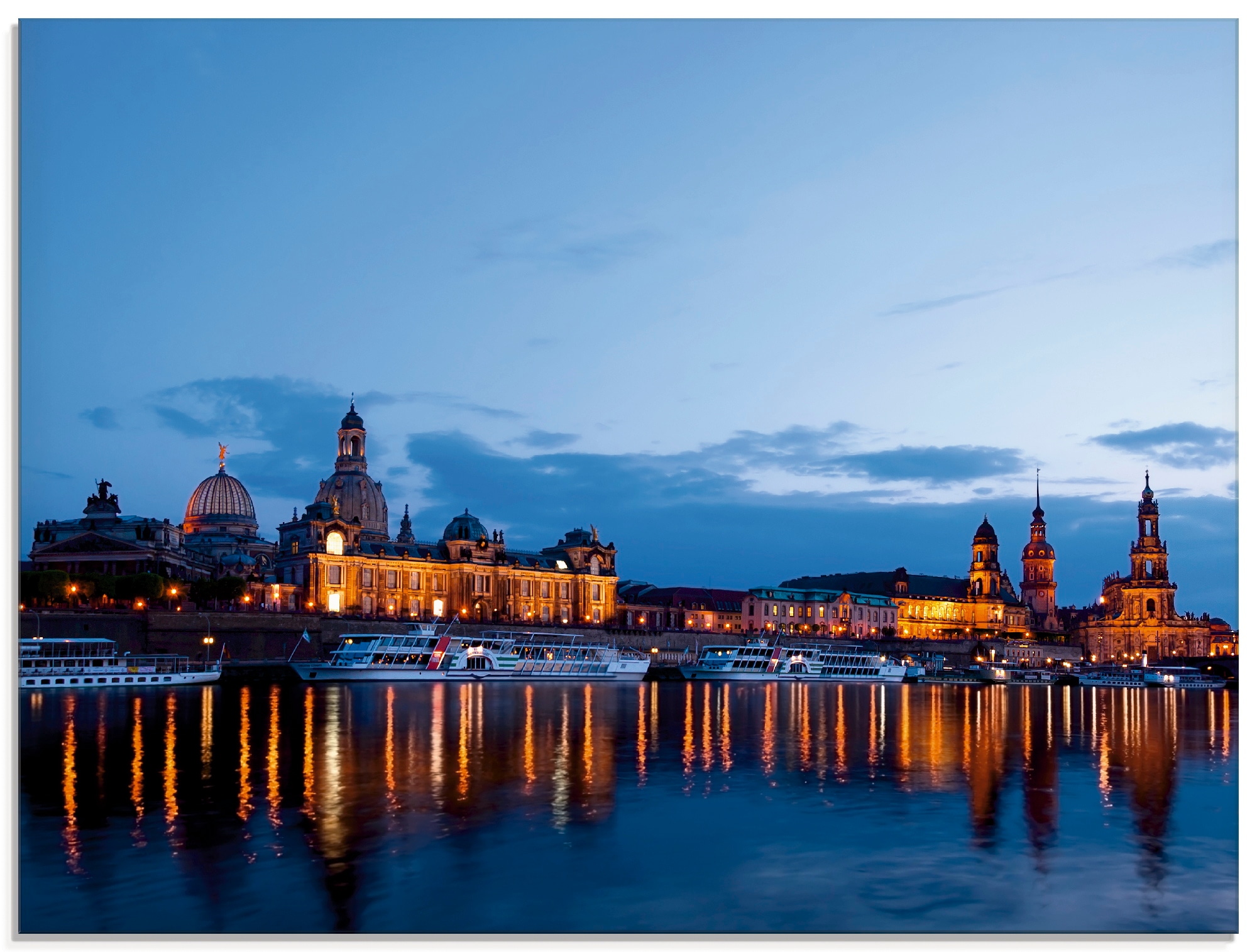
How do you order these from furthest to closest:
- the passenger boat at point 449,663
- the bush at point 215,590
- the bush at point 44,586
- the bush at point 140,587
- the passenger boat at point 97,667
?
the bush at point 215,590
the bush at point 140,587
the bush at point 44,586
the passenger boat at point 449,663
the passenger boat at point 97,667

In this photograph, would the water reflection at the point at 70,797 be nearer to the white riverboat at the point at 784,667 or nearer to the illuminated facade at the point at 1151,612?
the white riverboat at the point at 784,667

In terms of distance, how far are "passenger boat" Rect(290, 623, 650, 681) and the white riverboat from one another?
689 centimetres

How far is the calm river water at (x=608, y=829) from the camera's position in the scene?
17.9 metres

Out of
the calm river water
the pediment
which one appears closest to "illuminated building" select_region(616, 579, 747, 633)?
the pediment

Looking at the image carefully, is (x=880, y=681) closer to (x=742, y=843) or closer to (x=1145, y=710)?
(x=1145, y=710)

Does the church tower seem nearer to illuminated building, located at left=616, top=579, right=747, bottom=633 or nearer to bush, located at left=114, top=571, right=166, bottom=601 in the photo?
illuminated building, located at left=616, top=579, right=747, bottom=633

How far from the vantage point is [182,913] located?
17078 mm

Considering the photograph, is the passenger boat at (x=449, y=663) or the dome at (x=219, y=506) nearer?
the passenger boat at (x=449, y=663)

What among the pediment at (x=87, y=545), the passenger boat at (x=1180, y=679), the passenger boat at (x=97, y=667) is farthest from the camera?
the passenger boat at (x=1180, y=679)

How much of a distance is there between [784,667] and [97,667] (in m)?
57.7

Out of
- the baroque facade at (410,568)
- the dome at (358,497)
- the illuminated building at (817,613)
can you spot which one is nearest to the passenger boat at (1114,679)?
the illuminated building at (817,613)

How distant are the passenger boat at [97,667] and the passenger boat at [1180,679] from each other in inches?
3801

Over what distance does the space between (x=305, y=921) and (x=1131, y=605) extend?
7797 inches
